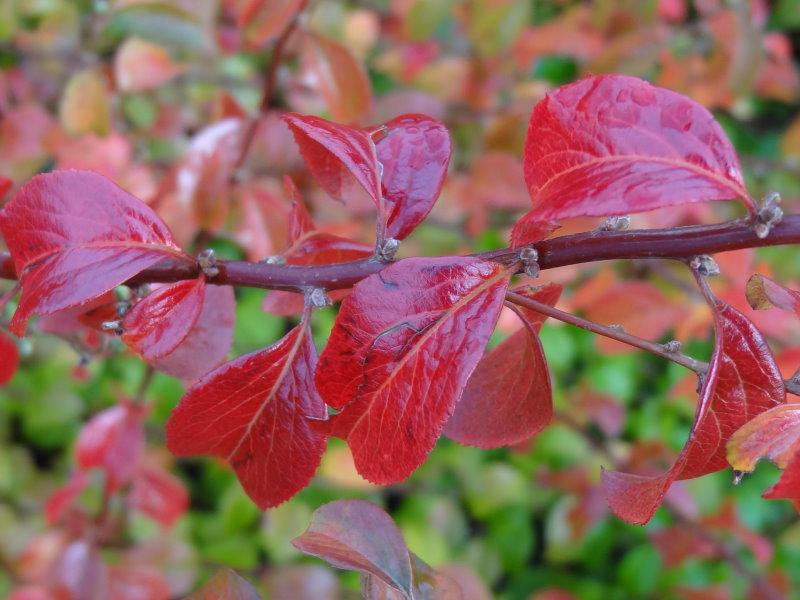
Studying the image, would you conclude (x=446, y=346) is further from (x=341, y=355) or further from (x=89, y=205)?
(x=89, y=205)

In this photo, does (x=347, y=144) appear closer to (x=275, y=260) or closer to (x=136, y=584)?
(x=275, y=260)

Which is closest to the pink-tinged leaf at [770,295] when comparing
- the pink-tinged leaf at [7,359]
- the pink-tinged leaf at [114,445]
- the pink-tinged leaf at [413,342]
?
A: the pink-tinged leaf at [413,342]

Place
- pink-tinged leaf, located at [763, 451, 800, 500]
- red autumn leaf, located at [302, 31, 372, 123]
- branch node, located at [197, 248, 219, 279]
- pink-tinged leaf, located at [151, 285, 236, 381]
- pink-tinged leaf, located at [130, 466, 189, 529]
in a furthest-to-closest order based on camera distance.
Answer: pink-tinged leaf, located at [130, 466, 189, 529], red autumn leaf, located at [302, 31, 372, 123], pink-tinged leaf, located at [151, 285, 236, 381], branch node, located at [197, 248, 219, 279], pink-tinged leaf, located at [763, 451, 800, 500]

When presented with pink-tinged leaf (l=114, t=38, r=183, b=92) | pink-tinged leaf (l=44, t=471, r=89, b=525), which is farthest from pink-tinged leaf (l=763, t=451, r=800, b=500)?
pink-tinged leaf (l=114, t=38, r=183, b=92)

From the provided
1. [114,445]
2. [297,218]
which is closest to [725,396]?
[297,218]

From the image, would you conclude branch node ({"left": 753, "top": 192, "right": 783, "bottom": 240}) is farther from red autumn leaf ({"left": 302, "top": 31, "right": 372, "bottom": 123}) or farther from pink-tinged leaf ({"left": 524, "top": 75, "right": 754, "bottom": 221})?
red autumn leaf ({"left": 302, "top": 31, "right": 372, "bottom": 123})

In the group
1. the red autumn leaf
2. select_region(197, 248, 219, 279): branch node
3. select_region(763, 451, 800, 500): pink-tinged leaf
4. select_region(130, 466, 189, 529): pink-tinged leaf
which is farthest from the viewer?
select_region(130, 466, 189, 529): pink-tinged leaf

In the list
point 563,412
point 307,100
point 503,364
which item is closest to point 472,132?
point 307,100
